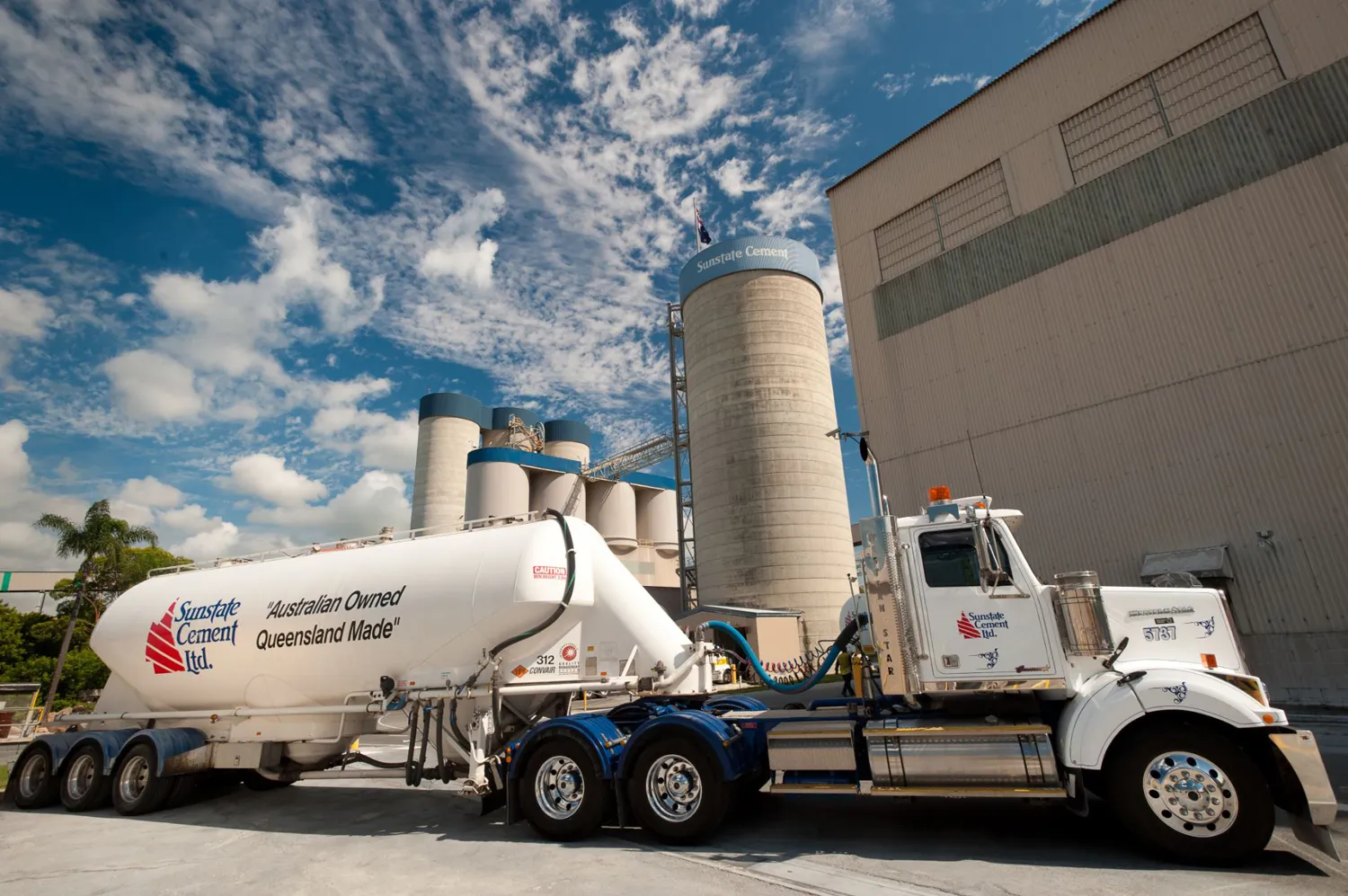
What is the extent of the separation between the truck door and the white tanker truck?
19 mm

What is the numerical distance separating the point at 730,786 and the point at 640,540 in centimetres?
4883

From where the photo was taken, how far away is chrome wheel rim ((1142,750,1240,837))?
17.7 ft

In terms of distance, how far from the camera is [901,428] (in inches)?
869

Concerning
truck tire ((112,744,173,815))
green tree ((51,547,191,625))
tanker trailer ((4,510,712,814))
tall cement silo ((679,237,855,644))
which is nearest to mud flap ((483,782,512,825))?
tanker trailer ((4,510,712,814))

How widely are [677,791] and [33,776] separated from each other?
36.2 feet

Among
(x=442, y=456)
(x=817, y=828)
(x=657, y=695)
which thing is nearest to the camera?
(x=817, y=828)

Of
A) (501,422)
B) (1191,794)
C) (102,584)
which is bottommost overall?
(1191,794)

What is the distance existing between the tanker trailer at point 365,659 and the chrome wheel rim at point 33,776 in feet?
0.08

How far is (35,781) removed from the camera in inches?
413

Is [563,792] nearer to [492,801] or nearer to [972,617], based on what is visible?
[492,801]

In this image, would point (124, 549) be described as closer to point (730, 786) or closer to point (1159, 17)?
point (730, 786)

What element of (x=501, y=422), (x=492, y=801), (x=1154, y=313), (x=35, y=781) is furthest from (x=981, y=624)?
(x=501, y=422)

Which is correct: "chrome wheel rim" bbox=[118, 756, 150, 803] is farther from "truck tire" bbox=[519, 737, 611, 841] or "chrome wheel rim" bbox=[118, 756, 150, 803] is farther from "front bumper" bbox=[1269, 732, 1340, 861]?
"front bumper" bbox=[1269, 732, 1340, 861]

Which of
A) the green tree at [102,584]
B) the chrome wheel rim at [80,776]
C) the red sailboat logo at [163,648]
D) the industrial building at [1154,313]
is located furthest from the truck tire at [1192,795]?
the green tree at [102,584]
